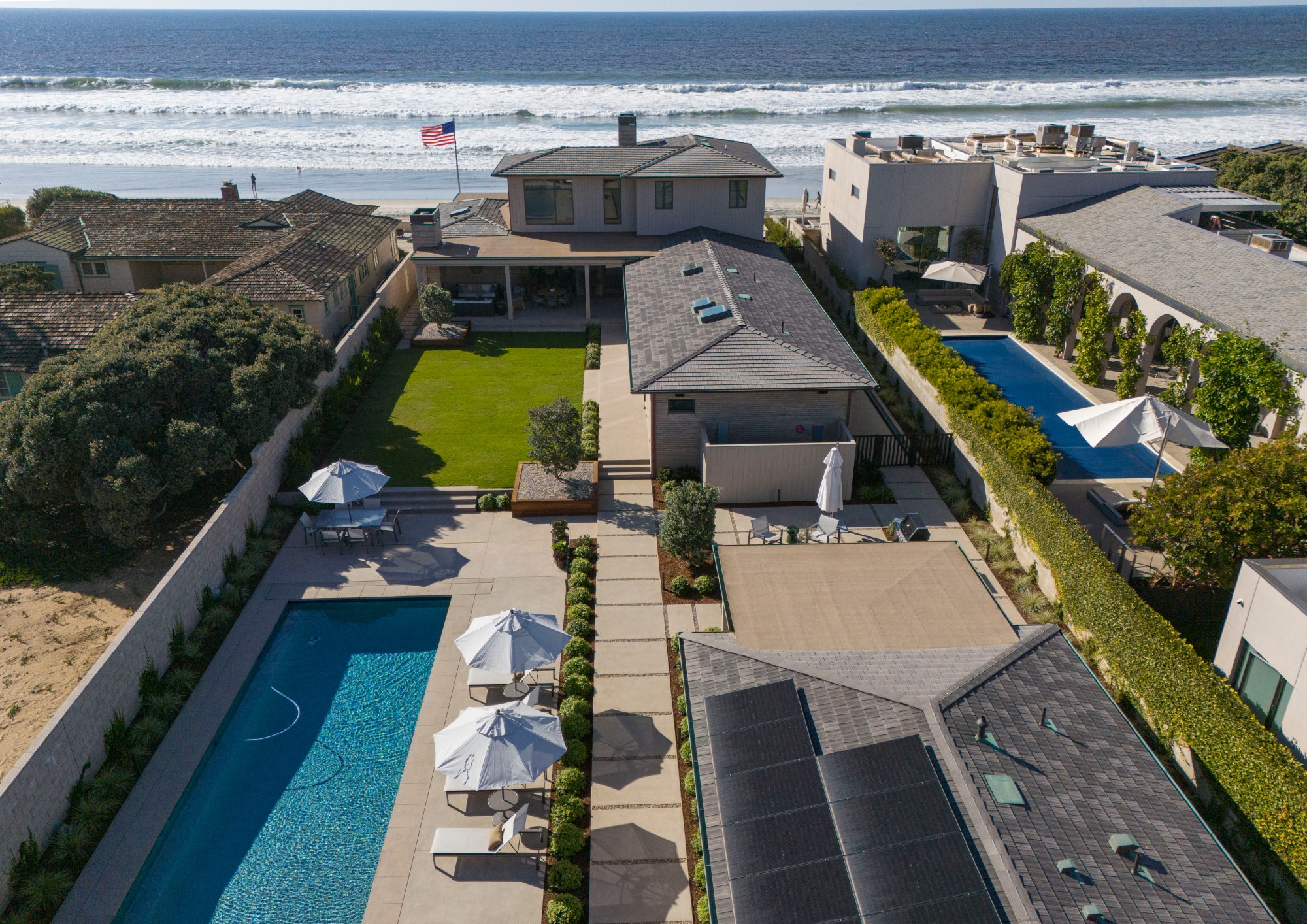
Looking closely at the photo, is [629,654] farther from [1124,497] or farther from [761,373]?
[1124,497]

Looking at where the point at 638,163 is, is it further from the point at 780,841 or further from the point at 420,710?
the point at 780,841

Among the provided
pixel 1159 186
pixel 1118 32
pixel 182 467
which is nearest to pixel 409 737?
pixel 182 467

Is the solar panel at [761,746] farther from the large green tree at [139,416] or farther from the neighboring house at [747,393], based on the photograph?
the large green tree at [139,416]

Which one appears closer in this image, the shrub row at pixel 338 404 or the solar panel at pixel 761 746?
the solar panel at pixel 761 746

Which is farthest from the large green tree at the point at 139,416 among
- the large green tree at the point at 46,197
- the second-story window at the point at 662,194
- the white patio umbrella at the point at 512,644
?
the large green tree at the point at 46,197

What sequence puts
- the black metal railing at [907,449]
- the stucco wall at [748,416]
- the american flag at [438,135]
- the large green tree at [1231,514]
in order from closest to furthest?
the large green tree at [1231,514] < the stucco wall at [748,416] < the black metal railing at [907,449] < the american flag at [438,135]

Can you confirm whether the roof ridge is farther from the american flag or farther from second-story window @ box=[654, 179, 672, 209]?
the american flag

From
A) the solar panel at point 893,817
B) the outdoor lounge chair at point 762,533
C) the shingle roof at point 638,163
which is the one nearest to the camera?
the solar panel at point 893,817
